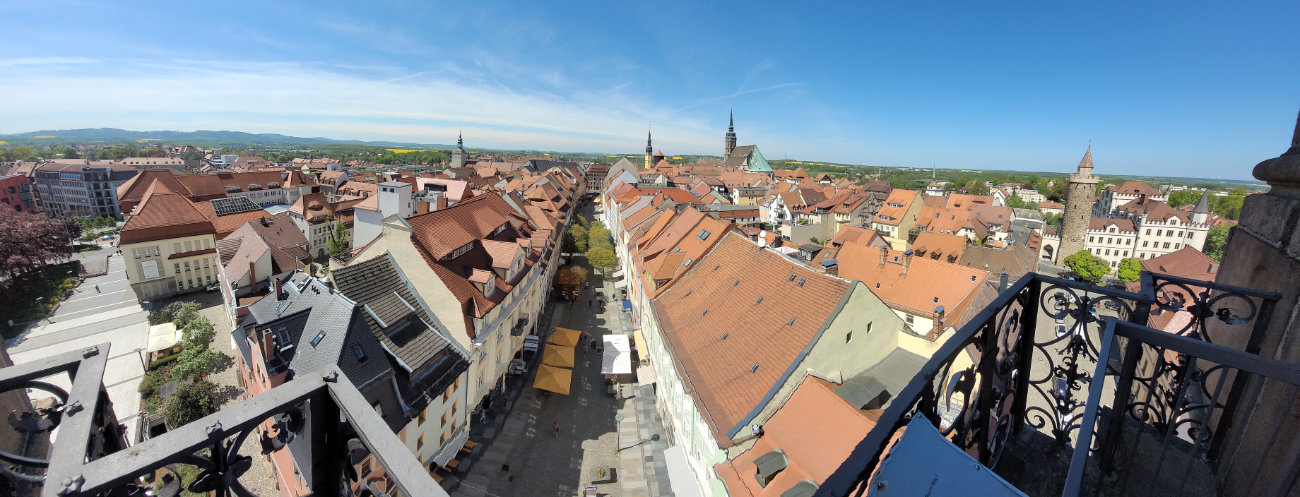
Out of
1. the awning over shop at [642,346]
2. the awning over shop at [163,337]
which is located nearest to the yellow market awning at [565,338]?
the awning over shop at [642,346]

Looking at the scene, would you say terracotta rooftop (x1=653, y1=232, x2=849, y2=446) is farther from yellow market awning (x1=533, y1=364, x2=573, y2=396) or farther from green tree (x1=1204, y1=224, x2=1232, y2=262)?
green tree (x1=1204, y1=224, x2=1232, y2=262)

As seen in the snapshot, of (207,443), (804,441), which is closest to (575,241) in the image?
(804,441)

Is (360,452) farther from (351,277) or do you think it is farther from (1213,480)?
(351,277)

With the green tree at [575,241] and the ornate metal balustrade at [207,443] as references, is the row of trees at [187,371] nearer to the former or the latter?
the ornate metal balustrade at [207,443]

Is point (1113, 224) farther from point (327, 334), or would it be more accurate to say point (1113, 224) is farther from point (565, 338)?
point (327, 334)

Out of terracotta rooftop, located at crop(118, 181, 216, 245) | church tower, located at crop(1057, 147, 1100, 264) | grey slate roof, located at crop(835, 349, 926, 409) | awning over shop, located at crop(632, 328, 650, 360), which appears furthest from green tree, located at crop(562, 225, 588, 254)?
church tower, located at crop(1057, 147, 1100, 264)
